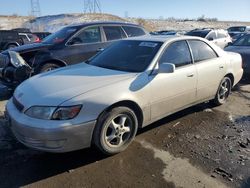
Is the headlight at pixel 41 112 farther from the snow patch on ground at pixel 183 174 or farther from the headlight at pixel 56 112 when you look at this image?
the snow patch on ground at pixel 183 174

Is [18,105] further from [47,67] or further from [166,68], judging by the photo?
[47,67]

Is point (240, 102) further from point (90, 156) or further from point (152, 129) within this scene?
point (90, 156)

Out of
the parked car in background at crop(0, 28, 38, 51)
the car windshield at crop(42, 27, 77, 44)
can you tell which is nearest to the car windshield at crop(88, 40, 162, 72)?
the car windshield at crop(42, 27, 77, 44)

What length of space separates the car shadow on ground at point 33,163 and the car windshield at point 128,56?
140 centimetres

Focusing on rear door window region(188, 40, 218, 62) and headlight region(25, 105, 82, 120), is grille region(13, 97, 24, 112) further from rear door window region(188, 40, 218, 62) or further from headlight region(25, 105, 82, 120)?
rear door window region(188, 40, 218, 62)

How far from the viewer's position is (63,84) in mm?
4391

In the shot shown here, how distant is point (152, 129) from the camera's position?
5.31 meters

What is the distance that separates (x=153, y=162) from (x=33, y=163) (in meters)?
1.57

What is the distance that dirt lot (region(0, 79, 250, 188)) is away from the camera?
12.3 feet

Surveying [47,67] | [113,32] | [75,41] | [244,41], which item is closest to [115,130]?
[47,67]

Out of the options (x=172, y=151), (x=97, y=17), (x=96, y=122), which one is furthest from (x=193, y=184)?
(x=97, y=17)

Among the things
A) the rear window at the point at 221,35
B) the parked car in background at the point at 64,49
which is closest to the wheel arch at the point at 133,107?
the parked car in background at the point at 64,49

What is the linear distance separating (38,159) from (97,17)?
4435 centimetres

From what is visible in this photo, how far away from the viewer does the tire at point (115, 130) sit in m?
4.11
